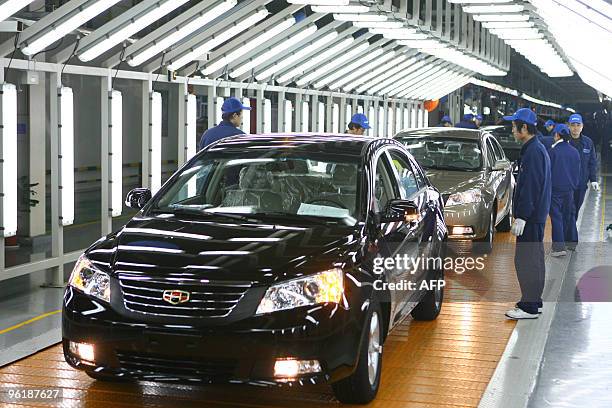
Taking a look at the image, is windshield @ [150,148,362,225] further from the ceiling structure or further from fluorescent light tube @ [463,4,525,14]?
fluorescent light tube @ [463,4,525,14]

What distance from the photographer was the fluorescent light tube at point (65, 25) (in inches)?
361

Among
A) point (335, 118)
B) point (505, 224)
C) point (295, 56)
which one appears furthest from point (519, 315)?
point (335, 118)

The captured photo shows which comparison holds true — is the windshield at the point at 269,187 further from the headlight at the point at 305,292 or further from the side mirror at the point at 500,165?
the side mirror at the point at 500,165

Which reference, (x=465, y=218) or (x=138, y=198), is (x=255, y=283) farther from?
(x=465, y=218)

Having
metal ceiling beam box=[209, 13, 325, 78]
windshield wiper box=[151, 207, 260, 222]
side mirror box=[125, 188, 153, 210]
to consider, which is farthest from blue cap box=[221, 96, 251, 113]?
metal ceiling beam box=[209, 13, 325, 78]

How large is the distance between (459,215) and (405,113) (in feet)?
56.4

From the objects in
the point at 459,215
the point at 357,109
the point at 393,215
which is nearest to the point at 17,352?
the point at 393,215

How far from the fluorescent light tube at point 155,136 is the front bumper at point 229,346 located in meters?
6.65

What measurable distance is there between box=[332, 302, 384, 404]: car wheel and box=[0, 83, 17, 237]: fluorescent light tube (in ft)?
15.8

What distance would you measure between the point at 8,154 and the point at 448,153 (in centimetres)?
588

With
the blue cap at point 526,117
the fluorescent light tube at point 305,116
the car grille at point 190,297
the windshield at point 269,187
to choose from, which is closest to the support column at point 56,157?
the windshield at point 269,187

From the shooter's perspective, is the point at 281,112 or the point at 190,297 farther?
the point at 281,112

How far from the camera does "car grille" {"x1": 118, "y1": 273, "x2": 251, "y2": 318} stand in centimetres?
494

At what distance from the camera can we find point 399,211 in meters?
5.95
